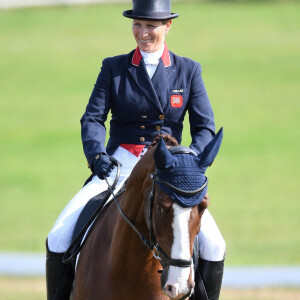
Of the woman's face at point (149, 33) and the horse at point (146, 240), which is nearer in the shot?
the horse at point (146, 240)

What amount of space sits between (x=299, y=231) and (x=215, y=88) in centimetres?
1522

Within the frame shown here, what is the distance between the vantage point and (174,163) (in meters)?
5.01

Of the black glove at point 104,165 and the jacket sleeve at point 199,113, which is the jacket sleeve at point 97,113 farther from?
the jacket sleeve at point 199,113

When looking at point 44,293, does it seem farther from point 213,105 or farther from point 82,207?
point 213,105

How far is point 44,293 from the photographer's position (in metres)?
11.5

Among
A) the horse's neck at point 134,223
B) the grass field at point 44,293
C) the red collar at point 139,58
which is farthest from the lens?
the grass field at point 44,293

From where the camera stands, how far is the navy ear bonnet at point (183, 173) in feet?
16.2

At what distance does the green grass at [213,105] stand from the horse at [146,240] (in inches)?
340

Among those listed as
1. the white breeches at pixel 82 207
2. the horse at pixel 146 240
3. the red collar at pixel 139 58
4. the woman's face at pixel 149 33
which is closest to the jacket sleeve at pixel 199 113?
the red collar at pixel 139 58

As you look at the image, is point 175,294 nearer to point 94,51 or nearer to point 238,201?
point 238,201

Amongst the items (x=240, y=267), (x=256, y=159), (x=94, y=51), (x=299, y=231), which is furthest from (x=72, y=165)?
(x=94, y=51)

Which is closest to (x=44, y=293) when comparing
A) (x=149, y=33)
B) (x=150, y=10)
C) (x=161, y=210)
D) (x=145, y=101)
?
(x=145, y=101)

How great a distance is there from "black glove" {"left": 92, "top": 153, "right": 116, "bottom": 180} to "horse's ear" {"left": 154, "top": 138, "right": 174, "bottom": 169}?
0.84 m

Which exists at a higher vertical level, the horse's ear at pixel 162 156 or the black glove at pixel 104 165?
the horse's ear at pixel 162 156
